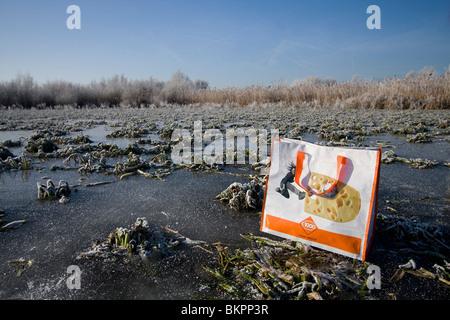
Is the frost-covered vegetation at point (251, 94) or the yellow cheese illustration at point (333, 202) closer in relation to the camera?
the yellow cheese illustration at point (333, 202)

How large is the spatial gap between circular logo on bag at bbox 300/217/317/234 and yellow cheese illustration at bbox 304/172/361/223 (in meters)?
0.06

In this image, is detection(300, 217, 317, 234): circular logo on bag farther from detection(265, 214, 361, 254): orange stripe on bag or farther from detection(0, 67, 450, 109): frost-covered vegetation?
detection(0, 67, 450, 109): frost-covered vegetation

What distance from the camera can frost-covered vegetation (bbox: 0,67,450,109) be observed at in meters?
12.9

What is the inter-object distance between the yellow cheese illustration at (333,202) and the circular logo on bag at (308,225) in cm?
6

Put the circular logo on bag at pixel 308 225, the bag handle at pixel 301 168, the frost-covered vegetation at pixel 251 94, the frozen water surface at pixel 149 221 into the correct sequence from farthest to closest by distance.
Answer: the frost-covered vegetation at pixel 251 94 < the circular logo on bag at pixel 308 225 < the bag handle at pixel 301 168 < the frozen water surface at pixel 149 221

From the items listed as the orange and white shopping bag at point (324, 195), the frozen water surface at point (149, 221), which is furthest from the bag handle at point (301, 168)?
the frozen water surface at point (149, 221)

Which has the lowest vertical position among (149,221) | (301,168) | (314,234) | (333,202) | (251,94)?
(149,221)

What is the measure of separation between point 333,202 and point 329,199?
31mm

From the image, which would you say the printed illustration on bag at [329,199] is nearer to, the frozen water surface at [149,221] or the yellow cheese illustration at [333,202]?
the yellow cheese illustration at [333,202]

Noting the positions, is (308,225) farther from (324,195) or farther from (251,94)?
(251,94)

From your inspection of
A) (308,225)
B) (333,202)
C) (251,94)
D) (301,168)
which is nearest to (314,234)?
(308,225)

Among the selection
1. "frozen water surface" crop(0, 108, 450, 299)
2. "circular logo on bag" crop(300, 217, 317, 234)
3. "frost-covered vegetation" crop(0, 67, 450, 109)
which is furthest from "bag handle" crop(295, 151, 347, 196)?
"frost-covered vegetation" crop(0, 67, 450, 109)

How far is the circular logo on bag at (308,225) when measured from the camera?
5.76ft

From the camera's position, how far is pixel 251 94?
727 inches
